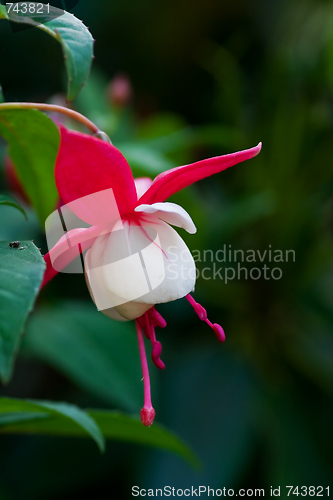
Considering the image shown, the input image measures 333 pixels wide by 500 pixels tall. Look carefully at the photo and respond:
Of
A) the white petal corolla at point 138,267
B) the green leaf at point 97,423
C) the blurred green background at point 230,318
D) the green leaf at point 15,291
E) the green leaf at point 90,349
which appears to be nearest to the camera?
the green leaf at point 15,291

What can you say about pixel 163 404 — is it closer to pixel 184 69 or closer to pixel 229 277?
pixel 229 277

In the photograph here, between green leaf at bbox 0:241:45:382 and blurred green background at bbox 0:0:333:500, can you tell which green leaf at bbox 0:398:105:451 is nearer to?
green leaf at bbox 0:241:45:382

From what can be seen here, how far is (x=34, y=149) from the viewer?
0.51 meters

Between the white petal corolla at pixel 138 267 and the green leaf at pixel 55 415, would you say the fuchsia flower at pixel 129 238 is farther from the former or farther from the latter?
the green leaf at pixel 55 415

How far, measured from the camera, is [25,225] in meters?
0.78

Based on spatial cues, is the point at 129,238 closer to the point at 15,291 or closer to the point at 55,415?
the point at 15,291

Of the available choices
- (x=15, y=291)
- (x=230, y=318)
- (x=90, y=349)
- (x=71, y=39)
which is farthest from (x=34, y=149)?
(x=230, y=318)

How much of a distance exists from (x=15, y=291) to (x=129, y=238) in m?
0.11

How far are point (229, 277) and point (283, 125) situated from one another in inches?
15.4

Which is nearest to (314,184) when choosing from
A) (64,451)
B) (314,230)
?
A: (314,230)

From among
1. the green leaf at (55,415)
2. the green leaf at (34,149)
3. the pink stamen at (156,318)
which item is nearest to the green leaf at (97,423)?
the green leaf at (55,415)

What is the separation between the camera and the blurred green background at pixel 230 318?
86cm

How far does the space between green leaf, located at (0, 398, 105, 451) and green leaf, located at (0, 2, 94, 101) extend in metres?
0.27

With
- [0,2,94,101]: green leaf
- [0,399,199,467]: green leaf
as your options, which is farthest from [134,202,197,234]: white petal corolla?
[0,399,199,467]: green leaf
